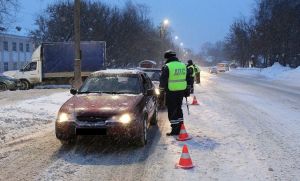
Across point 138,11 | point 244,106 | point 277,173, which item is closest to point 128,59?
point 138,11

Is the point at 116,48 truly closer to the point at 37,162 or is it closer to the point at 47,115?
the point at 47,115

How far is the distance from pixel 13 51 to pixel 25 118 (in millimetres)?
60839

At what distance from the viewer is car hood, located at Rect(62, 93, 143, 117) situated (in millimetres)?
8492

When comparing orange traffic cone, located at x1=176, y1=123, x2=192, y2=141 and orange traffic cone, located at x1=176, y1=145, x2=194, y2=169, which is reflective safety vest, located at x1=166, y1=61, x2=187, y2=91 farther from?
orange traffic cone, located at x1=176, y1=145, x2=194, y2=169

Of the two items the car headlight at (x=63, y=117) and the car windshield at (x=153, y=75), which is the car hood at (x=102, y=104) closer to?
the car headlight at (x=63, y=117)

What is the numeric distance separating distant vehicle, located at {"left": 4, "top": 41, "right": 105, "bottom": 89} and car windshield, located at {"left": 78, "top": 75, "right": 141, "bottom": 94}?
19.5 m

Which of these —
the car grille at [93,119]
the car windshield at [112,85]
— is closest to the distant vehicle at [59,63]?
the car windshield at [112,85]

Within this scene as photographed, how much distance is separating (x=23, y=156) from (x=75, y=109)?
3.97ft

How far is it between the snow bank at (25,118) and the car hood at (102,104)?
6.00 feet

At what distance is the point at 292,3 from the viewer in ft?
197

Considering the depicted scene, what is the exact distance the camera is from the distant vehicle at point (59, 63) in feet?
97.9

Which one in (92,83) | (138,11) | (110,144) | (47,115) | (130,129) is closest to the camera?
(130,129)

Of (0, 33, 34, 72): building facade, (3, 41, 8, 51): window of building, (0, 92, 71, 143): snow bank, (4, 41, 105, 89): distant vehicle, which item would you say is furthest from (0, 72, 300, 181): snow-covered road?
(3, 41, 8, 51): window of building

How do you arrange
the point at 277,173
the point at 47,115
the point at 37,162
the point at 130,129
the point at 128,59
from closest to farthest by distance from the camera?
the point at 277,173 < the point at 37,162 < the point at 130,129 < the point at 47,115 < the point at 128,59
